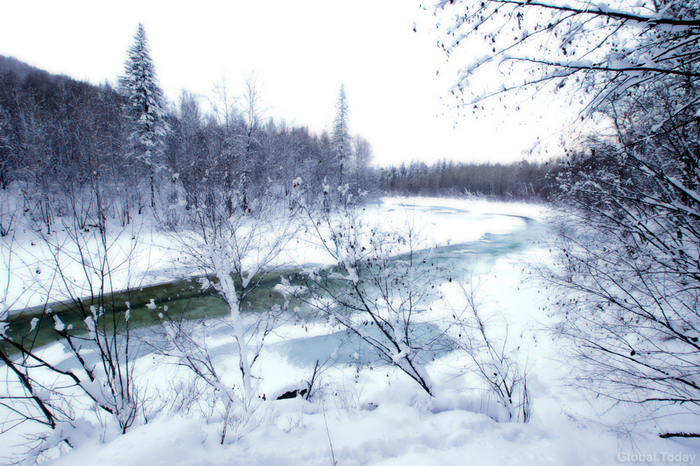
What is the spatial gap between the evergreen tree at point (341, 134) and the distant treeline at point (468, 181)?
29.4 m

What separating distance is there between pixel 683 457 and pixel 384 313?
229 inches

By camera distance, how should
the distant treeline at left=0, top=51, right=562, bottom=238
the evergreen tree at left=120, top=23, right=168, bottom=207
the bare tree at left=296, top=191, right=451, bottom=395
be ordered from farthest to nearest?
the evergreen tree at left=120, top=23, right=168, bottom=207, the distant treeline at left=0, top=51, right=562, bottom=238, the bare tree at left=296, top=191, right=451, bottom=395

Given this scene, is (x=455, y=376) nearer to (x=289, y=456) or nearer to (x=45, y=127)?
(x=289, y=456)

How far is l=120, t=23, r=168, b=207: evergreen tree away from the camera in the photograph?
62.5 ft

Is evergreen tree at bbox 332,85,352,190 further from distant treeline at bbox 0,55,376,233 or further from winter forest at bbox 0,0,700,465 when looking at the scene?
winter forest at bbox 0,0,700,465

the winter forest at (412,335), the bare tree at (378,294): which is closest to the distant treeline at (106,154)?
the winter forest at (412,335)

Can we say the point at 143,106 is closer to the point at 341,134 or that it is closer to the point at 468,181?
the point at 341,134

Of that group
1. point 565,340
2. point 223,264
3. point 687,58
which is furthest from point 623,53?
point 565,340

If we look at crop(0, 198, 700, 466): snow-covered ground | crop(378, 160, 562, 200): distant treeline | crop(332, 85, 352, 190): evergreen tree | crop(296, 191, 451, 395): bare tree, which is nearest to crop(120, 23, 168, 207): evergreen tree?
Answer: crop(332, 85, 352, 190): evergreen tree

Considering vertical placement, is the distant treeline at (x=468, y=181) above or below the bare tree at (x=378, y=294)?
above

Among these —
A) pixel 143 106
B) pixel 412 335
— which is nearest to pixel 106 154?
pixel 143 106

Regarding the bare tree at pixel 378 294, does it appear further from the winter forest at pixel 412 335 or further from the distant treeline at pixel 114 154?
the distant treeline at pixel 114 154

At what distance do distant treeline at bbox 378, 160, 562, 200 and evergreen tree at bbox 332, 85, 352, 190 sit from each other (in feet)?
96.4

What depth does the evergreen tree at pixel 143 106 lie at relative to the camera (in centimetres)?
1905
